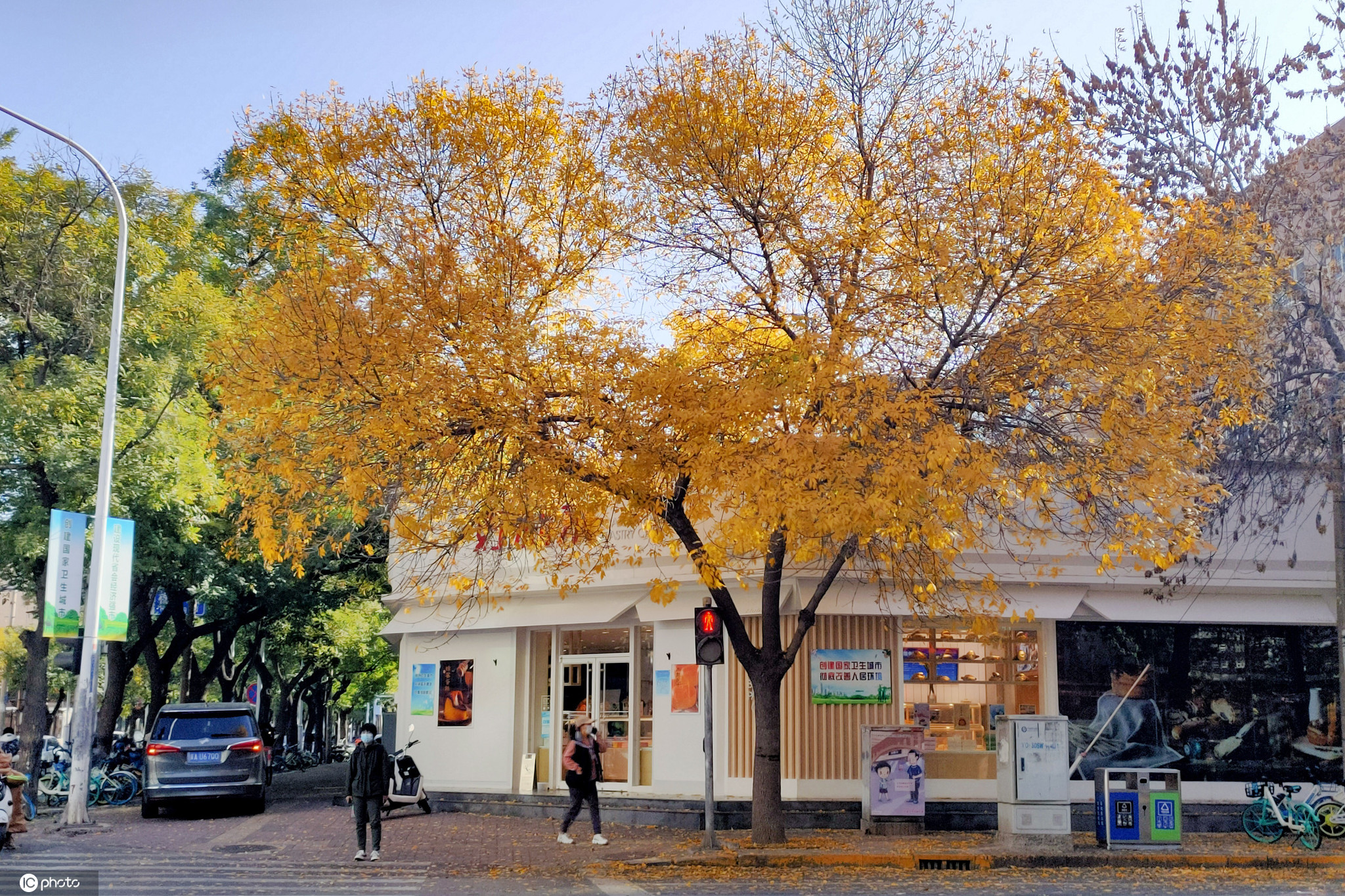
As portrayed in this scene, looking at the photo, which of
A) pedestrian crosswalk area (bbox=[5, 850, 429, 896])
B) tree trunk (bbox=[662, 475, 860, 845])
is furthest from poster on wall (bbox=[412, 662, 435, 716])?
tree trunk (bbox=[662, 475, 860, 845])

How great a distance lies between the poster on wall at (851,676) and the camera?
1812 cm

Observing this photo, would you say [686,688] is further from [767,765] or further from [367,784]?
[367,784]

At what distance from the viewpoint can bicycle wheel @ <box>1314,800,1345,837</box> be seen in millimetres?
15609

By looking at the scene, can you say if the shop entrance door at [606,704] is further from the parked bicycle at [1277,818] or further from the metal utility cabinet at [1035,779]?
the parked bicycle at [1277,818]

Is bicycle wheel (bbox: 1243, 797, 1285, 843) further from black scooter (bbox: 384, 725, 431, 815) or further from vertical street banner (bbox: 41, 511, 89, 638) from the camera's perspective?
vertical street banner (bbox: 41, 511, 89, 638)

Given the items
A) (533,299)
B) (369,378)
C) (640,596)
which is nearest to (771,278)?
(533,299)

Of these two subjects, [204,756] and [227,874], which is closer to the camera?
[227,874]

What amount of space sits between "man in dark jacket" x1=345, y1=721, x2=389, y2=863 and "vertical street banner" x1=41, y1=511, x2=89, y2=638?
6.37 metres

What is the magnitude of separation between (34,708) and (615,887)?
14.9m

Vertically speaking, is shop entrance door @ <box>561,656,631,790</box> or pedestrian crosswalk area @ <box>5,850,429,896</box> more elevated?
shop entrance door @ <box>561,656,631,790</box>

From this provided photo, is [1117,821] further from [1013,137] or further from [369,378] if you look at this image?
[369,378]

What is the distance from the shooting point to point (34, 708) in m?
21.8

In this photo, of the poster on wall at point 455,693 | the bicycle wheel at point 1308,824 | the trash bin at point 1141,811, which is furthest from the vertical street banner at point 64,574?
the bicycle wheel at point 1308,824

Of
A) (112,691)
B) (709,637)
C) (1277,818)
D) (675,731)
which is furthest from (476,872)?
(112,691)
